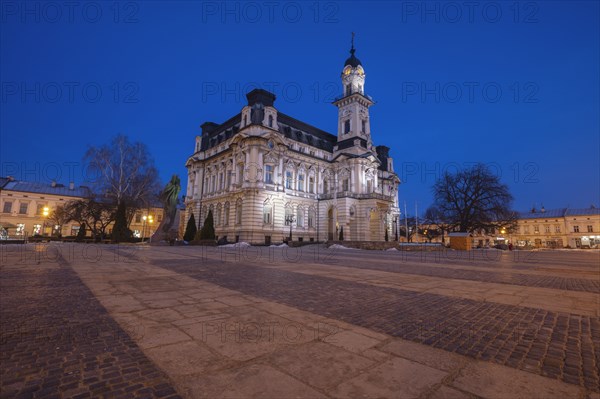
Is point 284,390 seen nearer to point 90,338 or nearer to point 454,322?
point 90,338

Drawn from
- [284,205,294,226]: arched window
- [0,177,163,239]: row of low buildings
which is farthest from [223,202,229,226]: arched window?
[0,177,163,239]: row of low buildings

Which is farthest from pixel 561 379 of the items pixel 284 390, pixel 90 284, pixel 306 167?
pixel 306 167

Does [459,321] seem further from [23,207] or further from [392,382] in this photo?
[23,207]

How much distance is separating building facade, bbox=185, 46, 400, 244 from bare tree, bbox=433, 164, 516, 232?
8.05 metres

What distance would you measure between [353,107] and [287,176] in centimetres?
1708

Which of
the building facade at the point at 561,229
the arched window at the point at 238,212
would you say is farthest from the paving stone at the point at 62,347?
the building facade at the point at 561,229

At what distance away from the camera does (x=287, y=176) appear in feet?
134

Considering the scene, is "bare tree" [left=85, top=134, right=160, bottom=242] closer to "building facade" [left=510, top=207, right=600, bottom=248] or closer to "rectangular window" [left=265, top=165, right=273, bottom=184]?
"rectangular window" [left=265, top=165, right=273, bottom=184]

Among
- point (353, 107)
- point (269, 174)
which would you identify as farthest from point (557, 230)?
point (269, 174)

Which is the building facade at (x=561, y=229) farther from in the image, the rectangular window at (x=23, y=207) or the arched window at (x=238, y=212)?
the rectangular window at (x=23, y=207)

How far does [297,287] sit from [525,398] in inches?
188

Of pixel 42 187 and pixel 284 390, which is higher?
pixel 42 187

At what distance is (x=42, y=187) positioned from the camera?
6347cm

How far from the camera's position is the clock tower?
46688 millimetres
